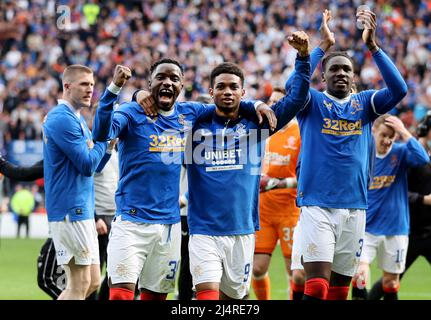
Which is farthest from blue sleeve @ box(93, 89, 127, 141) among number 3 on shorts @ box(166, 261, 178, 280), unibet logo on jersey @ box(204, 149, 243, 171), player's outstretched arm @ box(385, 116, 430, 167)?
player's outstretched arm @ box(385, 116, 430, 167)

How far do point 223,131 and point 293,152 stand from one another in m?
2.59

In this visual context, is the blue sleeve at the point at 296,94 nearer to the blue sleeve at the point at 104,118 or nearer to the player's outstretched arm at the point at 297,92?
the player's outstretched arm at the point at 297,92

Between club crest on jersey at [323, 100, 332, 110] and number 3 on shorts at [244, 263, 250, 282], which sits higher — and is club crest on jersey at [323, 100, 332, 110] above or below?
above

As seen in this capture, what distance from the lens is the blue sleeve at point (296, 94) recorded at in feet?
22.3

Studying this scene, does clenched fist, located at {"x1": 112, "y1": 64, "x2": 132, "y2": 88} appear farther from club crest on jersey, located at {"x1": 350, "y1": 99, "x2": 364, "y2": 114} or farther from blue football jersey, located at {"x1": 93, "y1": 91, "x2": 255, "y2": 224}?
club crest on jersey, located at {"x1": 350, "y1": 99, "x2": 364, "y2": 114}

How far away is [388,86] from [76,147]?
2745 mm

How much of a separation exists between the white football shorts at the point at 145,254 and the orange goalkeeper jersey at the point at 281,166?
2690 mm

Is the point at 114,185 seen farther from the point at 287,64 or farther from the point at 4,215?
the point at 287,64

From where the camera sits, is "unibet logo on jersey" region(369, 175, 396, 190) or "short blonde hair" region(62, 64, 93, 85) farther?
"unibet logo on jersey" region(369, 175, 396, 190)

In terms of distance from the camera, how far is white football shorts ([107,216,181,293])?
6523mm

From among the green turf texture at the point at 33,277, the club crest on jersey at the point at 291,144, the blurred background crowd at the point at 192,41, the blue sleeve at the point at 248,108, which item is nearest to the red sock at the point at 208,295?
the blue sleeve at the point at 248,108

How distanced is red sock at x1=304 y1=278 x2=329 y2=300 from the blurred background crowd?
17.1m

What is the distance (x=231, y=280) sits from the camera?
668 cm

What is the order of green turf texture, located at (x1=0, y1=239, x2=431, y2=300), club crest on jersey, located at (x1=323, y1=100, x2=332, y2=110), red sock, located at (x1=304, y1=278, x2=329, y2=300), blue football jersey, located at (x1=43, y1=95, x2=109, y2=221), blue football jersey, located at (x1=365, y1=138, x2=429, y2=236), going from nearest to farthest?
1. red sock, located at (x1=304, y1=278, x2=329, y2=300)
2. blue football jersey, located at (x1=43, y1=95, x2=109, y2=221)
3. club crest on jersey, located at (x1=323, y1=100, x2=332, y2=110)
4. blue football jersey, located at (x1=365, y1=138, x2=429, y2=236)
5. green turf texture, located at (x1=0, y1=239, x2=431, y2=300)
